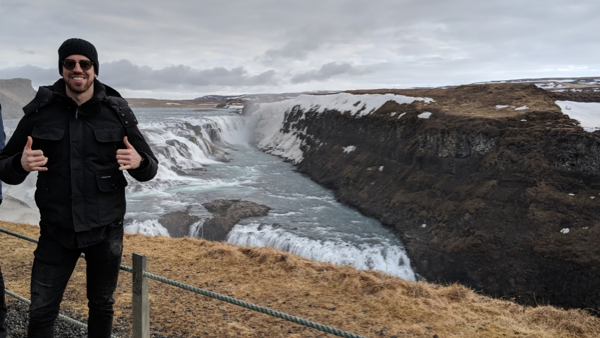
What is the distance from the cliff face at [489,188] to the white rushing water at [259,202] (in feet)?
6.10

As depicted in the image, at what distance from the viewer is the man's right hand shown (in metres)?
3.04

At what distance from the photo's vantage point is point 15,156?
317 cm

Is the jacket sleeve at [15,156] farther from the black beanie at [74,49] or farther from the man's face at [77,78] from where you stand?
the black beanie at [74,49]

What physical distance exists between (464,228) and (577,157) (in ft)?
23.7

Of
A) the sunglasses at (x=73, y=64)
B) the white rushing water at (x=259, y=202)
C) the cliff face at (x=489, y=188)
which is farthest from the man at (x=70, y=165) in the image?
the cliff face at (x=489, y=188)

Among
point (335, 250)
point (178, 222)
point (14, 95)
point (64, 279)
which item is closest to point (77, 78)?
point (64, 279)

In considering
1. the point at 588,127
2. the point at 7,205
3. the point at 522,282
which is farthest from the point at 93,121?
the point at 588,127

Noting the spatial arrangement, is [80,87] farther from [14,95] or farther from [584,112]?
[14,95]

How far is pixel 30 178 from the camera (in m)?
30.3

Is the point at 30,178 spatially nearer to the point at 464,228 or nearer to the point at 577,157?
the point at 464,228

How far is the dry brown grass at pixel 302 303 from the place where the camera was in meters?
6.55

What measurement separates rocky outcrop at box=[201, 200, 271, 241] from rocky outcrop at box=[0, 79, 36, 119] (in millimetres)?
154665

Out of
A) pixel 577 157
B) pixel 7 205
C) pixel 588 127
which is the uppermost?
pixel 588 127

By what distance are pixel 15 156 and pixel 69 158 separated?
43cm
